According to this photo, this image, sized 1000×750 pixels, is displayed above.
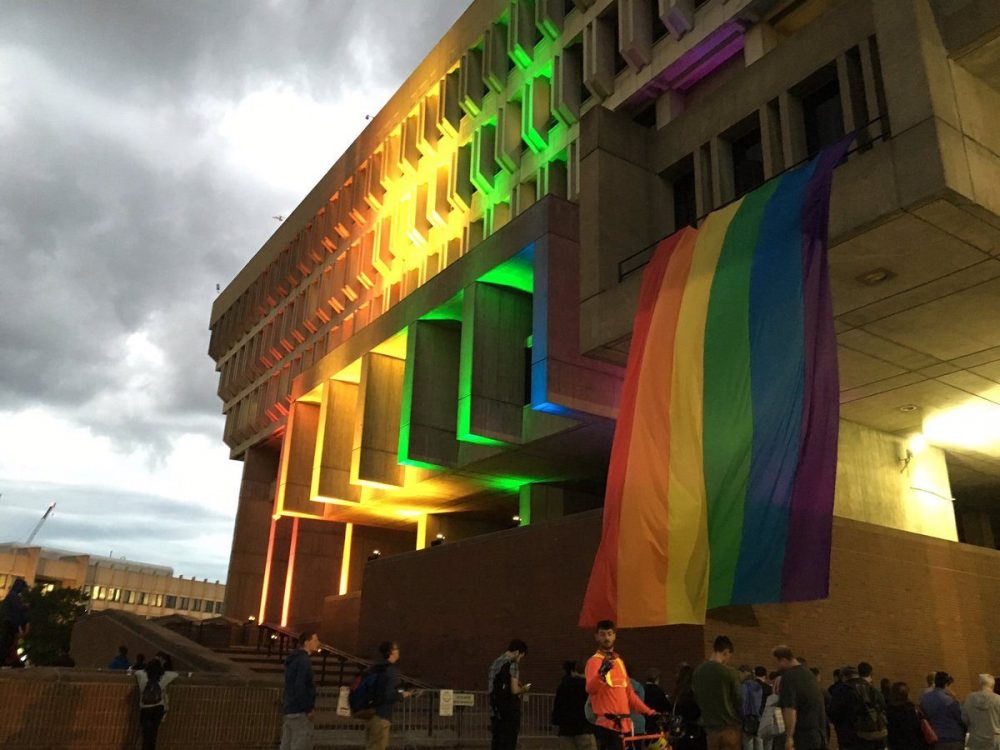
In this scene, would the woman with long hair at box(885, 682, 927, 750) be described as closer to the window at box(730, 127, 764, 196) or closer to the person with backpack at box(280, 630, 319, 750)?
the person with backpack at box(280, 630, 319, 750)

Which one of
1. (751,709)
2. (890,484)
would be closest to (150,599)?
(890,484)

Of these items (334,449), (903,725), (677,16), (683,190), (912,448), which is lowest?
(903,725)

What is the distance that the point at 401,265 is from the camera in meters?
34.3

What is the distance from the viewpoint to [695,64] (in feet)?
72.7

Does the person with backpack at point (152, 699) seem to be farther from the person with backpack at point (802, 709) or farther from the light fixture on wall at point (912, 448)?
the light fixture on wall at point (912, 448)

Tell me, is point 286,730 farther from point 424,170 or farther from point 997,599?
point 424,170

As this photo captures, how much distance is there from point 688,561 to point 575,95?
18494 millimetres

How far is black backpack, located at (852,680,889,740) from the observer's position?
27.7 feet

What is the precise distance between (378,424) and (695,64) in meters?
15.5

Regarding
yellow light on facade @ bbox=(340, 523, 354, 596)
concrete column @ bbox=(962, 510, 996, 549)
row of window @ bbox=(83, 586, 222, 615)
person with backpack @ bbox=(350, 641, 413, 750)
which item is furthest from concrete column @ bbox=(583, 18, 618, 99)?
row of window @ bbox=(83, 586, 222, 615)

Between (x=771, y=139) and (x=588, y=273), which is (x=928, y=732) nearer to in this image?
(x=588, y=273)

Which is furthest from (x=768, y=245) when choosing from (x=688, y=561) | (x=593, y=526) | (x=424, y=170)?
(x=424, y=170)

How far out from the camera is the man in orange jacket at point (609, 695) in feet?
22.7

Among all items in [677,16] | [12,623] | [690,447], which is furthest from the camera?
[677,16]
